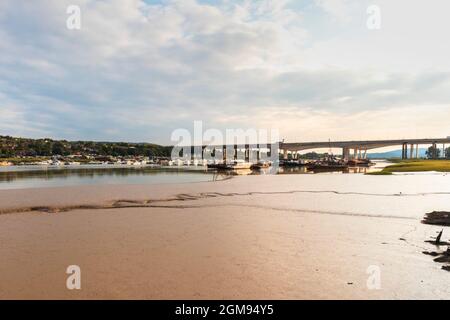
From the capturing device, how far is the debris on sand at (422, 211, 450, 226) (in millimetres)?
17578

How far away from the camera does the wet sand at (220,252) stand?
29.4ft

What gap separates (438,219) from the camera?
18094 millimetres

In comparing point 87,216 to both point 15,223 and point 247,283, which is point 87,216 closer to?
point 15,223

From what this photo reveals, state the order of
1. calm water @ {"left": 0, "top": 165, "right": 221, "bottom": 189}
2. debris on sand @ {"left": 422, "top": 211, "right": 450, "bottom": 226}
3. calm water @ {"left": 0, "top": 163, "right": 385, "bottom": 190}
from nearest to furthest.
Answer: debris on sand @ {"left": 422, "top": 211, "right": 450, "bottom": 226}, calm water @ {"left": 0, "top": 165, "right": 221, "bottom": 189}, calm water @ {"left": 0, "top": 163, "right": 385, "bottom": 190}

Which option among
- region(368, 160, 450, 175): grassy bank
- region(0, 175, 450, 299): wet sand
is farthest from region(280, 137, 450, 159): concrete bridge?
region(0, 175, 450, 299): wet sand

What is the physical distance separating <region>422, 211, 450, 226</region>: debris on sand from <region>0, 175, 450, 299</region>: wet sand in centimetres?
63

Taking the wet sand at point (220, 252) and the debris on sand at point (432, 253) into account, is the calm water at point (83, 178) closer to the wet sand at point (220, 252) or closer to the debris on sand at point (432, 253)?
the wet sand at point (220, 252)

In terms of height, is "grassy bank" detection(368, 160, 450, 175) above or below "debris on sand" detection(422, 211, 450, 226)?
above

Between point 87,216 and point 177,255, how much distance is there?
10.5 metres

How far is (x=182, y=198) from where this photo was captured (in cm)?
2942

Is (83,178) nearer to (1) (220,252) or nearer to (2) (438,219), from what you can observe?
(1) (220,252)

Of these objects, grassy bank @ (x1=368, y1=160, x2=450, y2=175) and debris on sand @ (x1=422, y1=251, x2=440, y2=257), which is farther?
grassy bank @ (x1=368, y1=160, x2=450, y2=175)

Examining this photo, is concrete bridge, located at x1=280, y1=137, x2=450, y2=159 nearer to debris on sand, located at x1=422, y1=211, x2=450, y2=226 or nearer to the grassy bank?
the grassy bank

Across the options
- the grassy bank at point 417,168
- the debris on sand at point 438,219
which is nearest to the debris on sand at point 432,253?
the debris on sand at point 438,219
